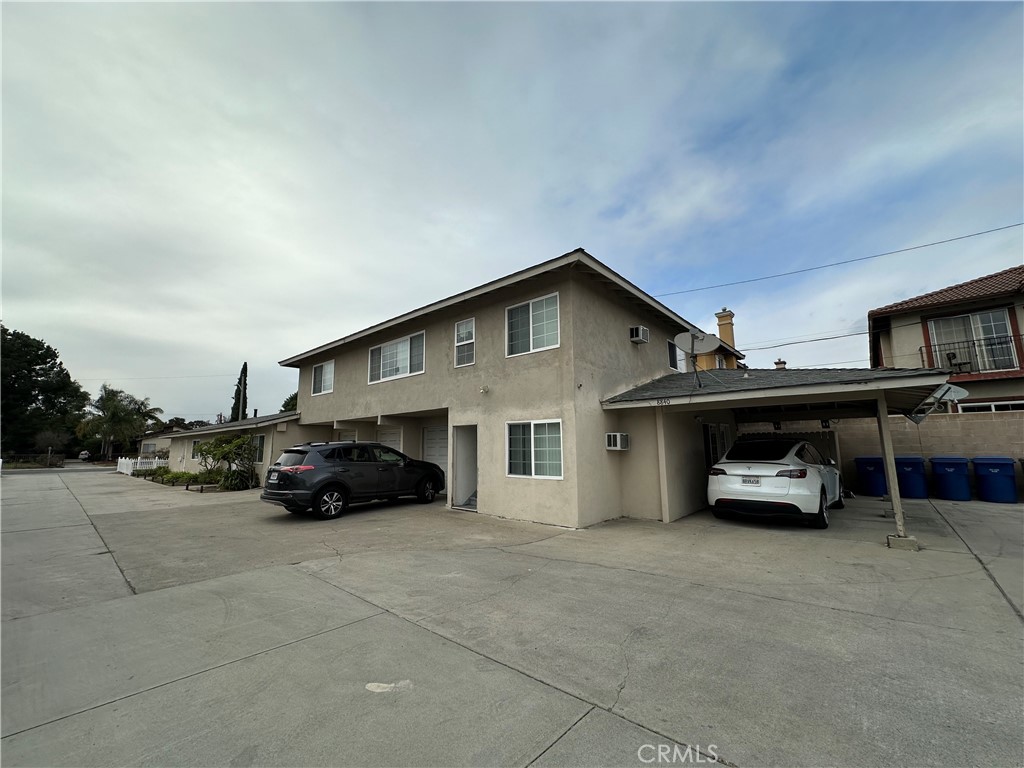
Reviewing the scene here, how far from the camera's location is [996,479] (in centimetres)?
1086

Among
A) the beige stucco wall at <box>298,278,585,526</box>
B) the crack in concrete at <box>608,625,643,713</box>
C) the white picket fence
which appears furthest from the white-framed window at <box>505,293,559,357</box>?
the white picket fence

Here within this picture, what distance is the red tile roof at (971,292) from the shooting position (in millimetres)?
14836

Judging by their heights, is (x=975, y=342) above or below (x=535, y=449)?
above

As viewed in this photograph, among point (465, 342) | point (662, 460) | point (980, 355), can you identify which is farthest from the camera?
point (980, 355)

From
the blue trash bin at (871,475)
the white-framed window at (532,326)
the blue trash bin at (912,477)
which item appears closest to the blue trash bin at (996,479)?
the blue trash bin at (912,477)

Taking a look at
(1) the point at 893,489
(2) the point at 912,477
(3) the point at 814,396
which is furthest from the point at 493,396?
(2) the point at 912,477

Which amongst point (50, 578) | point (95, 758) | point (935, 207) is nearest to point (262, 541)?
point (50, 578)

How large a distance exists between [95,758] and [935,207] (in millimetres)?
Answer: 17361

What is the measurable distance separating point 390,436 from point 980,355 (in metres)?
21.6

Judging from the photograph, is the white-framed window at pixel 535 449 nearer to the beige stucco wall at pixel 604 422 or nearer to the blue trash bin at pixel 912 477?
the beige stucco wall at pixel 604 422

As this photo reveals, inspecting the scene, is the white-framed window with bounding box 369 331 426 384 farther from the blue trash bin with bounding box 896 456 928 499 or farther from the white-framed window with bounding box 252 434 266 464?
the blue trash bin with bounding box 896 456 928 499

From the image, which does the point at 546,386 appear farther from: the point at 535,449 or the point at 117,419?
the point at 117,419

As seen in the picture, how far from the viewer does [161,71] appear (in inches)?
276

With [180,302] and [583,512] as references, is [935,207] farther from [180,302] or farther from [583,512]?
[180,302]
